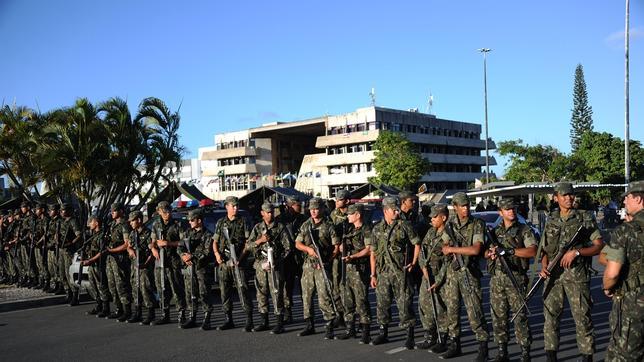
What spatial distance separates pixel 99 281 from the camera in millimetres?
10031

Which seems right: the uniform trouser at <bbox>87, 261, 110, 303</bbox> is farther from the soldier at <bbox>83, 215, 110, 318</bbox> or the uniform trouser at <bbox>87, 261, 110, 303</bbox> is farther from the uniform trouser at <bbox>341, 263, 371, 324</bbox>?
the uniform trouser at <bbox>341, 263, 371, 324</bbox>

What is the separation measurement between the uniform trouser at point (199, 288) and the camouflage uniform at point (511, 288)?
436cm

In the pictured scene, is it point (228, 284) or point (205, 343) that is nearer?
point (205, 343)

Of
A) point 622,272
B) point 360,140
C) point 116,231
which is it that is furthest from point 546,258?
point 360,140

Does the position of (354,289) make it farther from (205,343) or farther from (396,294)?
(205,343)

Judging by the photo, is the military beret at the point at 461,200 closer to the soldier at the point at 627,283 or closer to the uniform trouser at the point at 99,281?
the soldier at the point at 627,283

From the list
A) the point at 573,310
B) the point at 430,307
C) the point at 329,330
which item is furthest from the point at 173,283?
the point at 573,310

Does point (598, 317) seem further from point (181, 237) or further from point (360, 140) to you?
point (360, 140)

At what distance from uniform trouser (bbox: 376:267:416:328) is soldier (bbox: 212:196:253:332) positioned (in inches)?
87.3

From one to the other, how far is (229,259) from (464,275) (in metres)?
3.65

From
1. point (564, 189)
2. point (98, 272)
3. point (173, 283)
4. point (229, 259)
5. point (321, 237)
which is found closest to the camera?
point (564, 189)

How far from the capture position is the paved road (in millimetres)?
7008

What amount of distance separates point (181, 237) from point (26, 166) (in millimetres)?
13308

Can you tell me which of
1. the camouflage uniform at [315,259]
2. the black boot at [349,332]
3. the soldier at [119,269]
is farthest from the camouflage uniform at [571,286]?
the soldier at [119,269]
